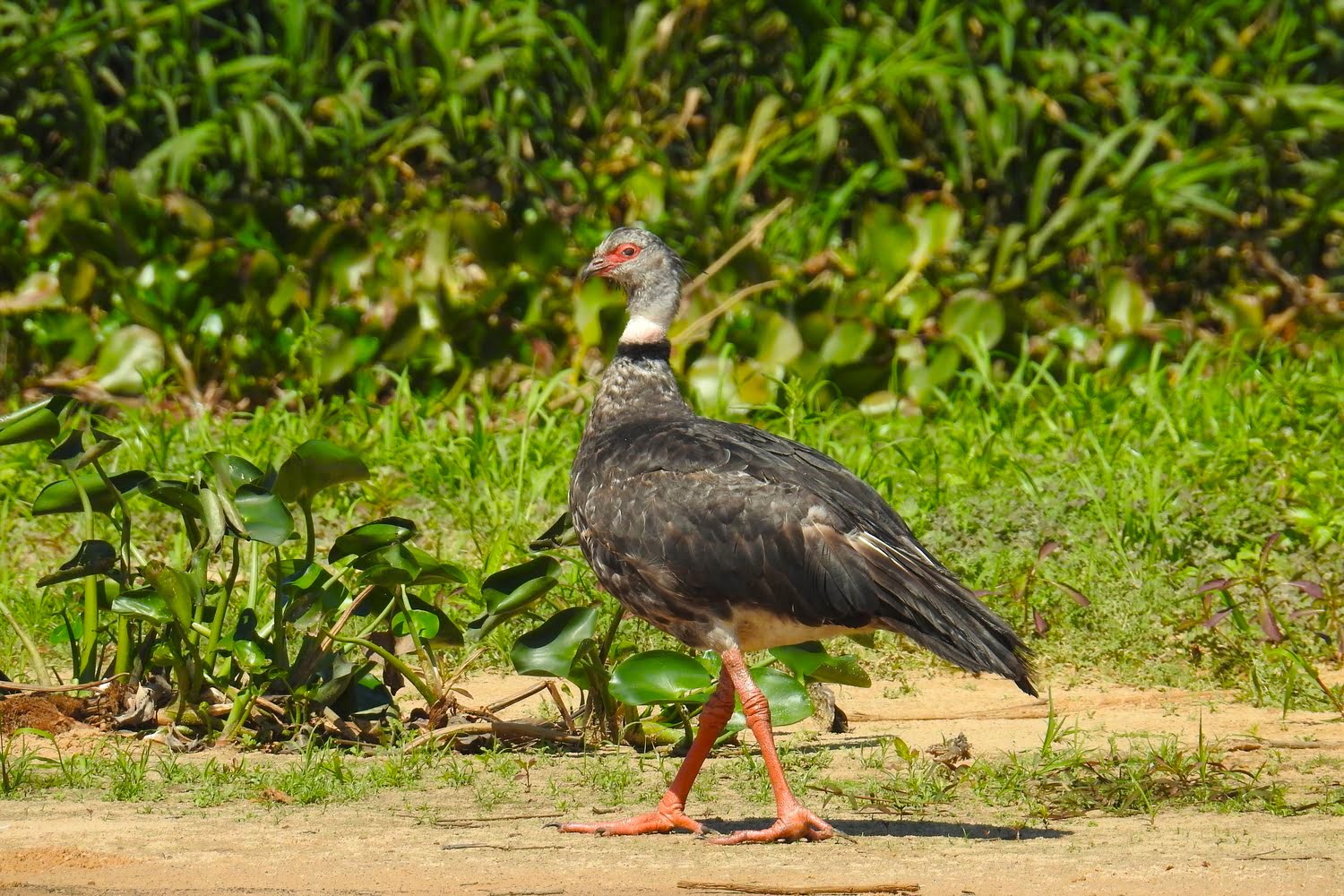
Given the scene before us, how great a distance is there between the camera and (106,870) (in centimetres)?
313

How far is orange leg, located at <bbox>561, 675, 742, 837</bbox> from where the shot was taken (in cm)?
361

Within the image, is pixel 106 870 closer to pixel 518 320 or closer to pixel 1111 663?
pixel 1111 663

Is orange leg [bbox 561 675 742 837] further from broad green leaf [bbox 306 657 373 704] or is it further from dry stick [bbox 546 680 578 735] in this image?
broad green leaf [bbox 306 657 373 704]

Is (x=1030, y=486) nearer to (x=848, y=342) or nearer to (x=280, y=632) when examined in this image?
(x=848, y=342)

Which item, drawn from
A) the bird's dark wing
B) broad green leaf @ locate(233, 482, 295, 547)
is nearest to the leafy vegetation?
broad green leaf @ locate(233, 482, 295, 547)

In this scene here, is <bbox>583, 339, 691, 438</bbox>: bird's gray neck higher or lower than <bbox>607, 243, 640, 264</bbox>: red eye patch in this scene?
lower

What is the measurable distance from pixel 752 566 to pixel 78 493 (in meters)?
1.69

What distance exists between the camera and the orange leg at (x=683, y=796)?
11.8 ft

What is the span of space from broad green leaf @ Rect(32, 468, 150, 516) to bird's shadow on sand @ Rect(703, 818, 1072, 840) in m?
1.61

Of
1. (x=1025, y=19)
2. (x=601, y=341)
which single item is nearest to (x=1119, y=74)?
(x=1025, y=19)

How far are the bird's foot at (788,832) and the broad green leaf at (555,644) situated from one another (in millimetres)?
716

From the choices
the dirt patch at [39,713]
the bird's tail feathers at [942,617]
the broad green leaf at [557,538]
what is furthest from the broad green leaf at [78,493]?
the bird's tail feathers at [942,617]

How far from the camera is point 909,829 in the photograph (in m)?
3.67

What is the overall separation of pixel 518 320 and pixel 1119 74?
314 cm
